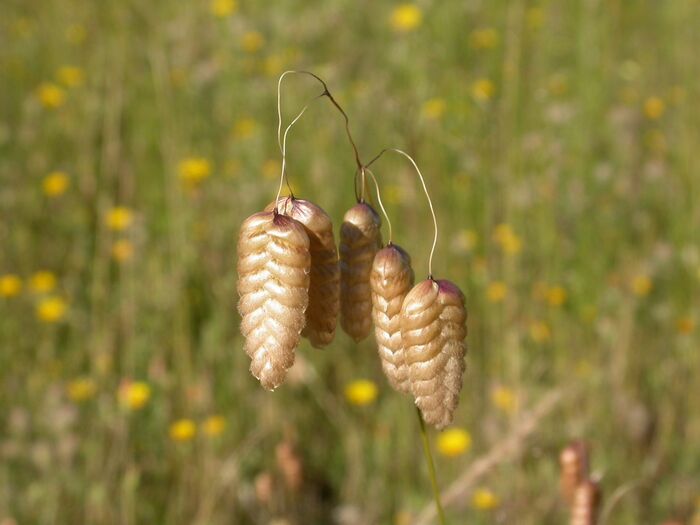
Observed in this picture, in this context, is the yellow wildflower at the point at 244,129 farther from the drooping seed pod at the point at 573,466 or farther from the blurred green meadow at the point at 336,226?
the drooping seed pod at the point at 573,466

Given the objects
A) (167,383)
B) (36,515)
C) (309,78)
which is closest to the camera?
(36,515)

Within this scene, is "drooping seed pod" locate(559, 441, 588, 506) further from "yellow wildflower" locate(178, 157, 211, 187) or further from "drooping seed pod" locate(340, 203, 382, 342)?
"yellow wildflower" locate(178, 157, 211, 187)

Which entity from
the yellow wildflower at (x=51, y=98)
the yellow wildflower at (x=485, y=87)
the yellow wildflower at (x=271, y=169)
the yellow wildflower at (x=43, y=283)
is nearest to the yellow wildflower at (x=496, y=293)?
the yellow wildflower at (x=485, y=87)

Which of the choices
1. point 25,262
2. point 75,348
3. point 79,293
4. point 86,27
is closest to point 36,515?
point 75,348

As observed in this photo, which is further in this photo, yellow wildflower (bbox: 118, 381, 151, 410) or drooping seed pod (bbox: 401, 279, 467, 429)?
yellow wildflower (bbox: 118, 381, 151, 410)

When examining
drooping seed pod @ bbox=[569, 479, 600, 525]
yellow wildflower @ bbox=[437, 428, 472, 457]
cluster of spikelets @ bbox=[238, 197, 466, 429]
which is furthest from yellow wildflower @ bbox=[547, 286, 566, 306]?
cluster of spikelets @ bbox=[238, 197, 466, 429]

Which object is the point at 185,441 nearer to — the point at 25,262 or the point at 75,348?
the point at 75,348

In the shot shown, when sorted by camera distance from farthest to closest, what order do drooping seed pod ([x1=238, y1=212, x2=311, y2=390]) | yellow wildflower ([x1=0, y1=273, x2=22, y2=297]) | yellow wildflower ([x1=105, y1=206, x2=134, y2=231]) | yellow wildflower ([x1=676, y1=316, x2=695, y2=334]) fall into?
1. yellow wildflower ([x1=105, y1=206, x2=134, y2=231])
2. yellow wildflower ([x1=0, y1=273, x2=22, y2=297])
3. yellow wildflower ([x1=676, y1=316, x2=695, y2=334])
4. drooping seed pod ([x1=238, y1=212, x2=311, y2=390])
